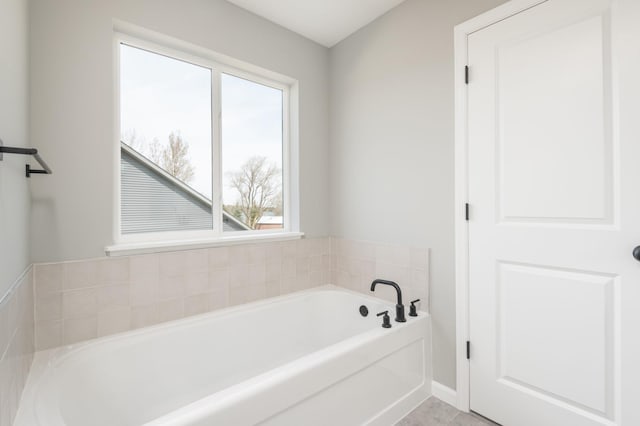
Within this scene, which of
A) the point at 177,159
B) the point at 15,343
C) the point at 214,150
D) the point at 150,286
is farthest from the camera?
the point at 214,150

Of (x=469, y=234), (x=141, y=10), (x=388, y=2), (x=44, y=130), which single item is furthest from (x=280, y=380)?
(x=388, y=2)

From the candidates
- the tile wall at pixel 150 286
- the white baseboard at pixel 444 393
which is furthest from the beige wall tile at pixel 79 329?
the white baseboard at pixel 444 393

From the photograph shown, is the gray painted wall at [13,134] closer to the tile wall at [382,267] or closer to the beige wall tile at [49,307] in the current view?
the beige wall tile at [49,307]

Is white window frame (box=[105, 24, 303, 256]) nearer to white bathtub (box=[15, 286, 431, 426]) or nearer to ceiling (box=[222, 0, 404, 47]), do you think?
ceiling (box=[222, 0, 404, 47])

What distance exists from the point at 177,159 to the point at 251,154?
1.94 ft

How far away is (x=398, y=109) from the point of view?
2.17 meters

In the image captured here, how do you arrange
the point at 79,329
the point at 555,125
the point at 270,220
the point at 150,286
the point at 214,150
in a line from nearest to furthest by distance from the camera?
the point at 555,125 < the point at 79,329 < the point at 150,286 < the point at 214,150 < the point at 270,220

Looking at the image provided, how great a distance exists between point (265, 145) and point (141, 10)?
3.81 feet

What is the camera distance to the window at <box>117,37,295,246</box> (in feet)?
6.21

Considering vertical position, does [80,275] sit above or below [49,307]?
above

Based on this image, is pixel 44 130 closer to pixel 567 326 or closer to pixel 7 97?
pixel 7 97

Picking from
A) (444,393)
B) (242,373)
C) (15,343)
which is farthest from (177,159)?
(444,393)

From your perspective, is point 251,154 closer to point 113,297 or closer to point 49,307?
point 113,297

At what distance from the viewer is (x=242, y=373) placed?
196 cm
